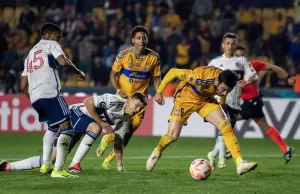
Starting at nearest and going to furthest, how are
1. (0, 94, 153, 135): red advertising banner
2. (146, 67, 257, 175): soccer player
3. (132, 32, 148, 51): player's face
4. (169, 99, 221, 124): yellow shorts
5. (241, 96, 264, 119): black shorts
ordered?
(146, 67, 257, 175): soccer player, (169, 99, 221, 124): yellow shorts, (132, 32, 148, 51): player's face, (241, 96, 264, 119): black shorts, (0, 94, 153, 135): red advertising banner

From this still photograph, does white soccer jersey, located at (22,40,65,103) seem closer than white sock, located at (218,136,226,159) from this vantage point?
Yes

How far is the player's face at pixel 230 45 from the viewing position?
45.3 feet

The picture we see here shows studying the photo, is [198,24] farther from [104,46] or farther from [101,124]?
[101,124]

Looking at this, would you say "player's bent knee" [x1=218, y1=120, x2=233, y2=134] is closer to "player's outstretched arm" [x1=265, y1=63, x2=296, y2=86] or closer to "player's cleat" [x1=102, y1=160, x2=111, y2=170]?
"player's cleat" [x1=102, y1=160, x2=111, y2=170]

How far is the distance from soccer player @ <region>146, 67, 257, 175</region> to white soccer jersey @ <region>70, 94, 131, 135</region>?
53 centimetres

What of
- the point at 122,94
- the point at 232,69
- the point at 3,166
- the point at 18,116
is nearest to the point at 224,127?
the point at 122,94

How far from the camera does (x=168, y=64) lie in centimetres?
2444

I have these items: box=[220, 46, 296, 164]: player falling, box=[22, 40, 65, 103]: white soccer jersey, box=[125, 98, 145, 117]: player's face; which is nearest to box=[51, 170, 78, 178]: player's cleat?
box=[22, 40, 65, 103]: white soccer jersey

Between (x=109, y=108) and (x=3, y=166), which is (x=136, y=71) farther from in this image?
(x=3, y=166)

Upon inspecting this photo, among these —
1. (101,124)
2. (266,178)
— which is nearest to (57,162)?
(101,124)

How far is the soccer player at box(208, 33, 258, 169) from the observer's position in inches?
538

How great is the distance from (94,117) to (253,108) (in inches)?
186

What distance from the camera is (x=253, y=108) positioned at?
1587 cm

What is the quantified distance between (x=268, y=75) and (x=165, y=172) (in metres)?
11.4
